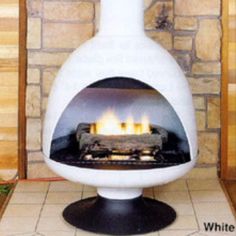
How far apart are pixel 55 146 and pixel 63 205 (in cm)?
36

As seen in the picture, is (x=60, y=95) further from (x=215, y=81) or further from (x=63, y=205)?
(x=215, y=81)

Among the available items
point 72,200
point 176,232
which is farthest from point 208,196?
point 72,200

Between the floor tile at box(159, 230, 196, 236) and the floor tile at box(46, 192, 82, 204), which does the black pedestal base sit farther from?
the floor tile at box(46, 192, 82, 204)

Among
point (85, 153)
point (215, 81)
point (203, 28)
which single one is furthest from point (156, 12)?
point (85, 153)

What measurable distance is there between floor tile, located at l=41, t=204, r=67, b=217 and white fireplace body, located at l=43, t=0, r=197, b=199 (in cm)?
25

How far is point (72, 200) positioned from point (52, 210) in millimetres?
146

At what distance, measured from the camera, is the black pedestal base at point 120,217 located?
75.5 inches

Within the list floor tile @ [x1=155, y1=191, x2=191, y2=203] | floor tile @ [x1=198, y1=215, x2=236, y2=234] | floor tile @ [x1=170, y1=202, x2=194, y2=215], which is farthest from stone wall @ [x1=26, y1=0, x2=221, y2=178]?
floor tile @ [x1=198, y1=215, x2=236, y2=234]

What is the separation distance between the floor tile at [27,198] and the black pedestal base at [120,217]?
8.7 inches

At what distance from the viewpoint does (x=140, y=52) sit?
1896mm

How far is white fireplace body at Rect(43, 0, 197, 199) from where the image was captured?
6.10 ft

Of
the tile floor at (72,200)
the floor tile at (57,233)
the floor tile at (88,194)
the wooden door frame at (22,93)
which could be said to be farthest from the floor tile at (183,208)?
the wooden door frame at (22,93)

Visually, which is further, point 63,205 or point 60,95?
point 63,205

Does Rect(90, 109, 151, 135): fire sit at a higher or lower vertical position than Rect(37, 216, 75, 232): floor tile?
higher
